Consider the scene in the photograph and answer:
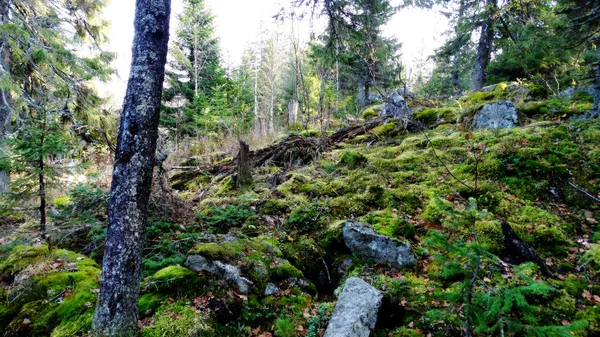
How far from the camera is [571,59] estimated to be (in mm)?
12273

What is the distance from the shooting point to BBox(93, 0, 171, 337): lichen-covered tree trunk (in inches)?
100.0

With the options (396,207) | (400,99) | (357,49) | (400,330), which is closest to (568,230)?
(396,207)

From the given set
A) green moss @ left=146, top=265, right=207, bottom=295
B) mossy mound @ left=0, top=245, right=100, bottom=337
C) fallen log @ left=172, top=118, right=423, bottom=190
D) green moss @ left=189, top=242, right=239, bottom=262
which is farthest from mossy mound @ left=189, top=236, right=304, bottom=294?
fallen log @ left=172, top=118, right=423, bottom=190

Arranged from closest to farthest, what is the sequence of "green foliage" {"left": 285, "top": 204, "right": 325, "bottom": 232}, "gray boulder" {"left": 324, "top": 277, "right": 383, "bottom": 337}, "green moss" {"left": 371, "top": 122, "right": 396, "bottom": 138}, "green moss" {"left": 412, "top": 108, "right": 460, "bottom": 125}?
1. "gray boulder" {"left": 324, "top": 277, "right": 383, "bottom": 337}
2. "green foliage" {"left": 285, "top": 204, "right": 325, "bottom": 232}
3. "green moss" {"left": 412, "top": 108, "right": 460, "bottom": 125}
4. "green moss" {"left": 371, "top": 122, "right": 396, "bottom": 138}

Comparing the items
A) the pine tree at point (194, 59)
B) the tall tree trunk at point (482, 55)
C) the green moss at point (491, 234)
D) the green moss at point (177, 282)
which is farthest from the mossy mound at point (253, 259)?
the pine tree at point (194, 59)

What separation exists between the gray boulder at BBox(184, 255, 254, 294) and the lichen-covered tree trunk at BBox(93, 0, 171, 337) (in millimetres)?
955

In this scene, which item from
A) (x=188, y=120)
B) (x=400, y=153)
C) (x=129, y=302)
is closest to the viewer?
(x=129, y=302)

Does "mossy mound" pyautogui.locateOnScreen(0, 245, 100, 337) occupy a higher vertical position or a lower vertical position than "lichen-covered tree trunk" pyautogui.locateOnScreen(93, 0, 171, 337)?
lower

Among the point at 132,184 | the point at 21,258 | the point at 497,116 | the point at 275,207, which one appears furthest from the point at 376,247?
the point at 497,116

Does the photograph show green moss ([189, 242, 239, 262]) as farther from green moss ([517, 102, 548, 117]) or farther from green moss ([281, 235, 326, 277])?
green moss ([517, 102, 548, 117])

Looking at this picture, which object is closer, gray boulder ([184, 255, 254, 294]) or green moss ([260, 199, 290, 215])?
gray boulder ([184, 255, 254, 294])

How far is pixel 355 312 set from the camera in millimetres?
2814

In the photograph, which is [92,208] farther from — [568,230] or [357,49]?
[568,230]

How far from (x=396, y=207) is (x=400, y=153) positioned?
253 cm
